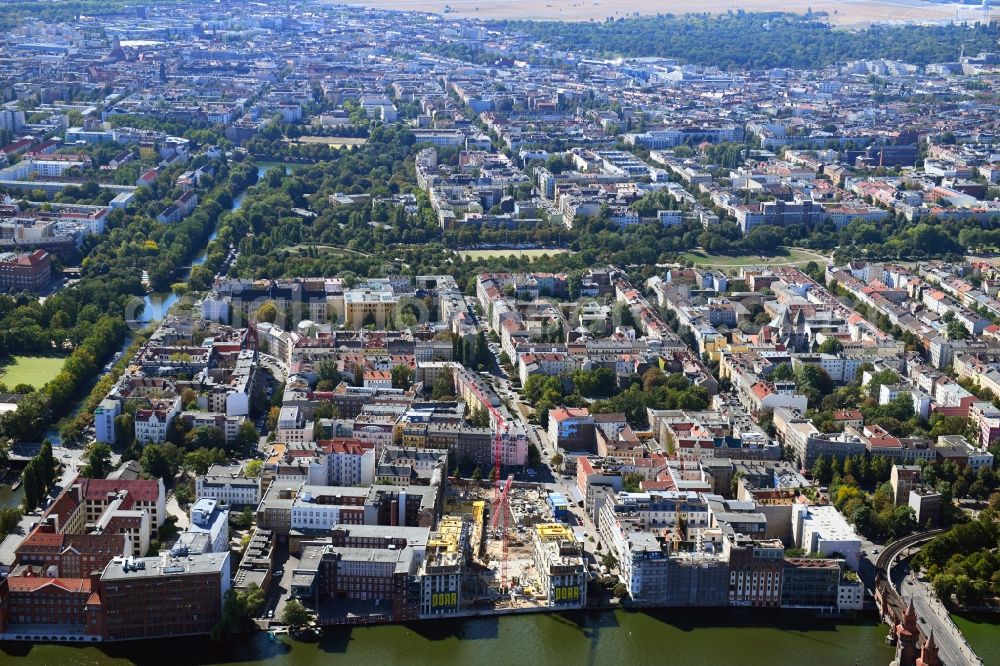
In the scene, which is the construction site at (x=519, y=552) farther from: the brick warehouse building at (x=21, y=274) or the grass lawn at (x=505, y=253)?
the grass lawn at (x=505, y=253)

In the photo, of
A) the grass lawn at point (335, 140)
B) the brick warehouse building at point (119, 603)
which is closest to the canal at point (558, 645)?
the brick warehouse building at point (119, 603)

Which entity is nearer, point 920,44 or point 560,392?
point 560,392

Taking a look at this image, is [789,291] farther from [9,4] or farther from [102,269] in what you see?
[9,4]

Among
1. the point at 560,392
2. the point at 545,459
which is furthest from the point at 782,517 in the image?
the point at 560,392

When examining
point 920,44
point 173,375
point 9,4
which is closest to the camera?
point 173,375

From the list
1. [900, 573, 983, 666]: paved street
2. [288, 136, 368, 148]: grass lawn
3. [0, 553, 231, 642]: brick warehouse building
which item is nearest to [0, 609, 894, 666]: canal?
[0, 553, 231, 642]: brick warehouse building

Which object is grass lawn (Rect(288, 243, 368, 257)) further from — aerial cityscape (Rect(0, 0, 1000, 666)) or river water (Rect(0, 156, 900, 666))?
river water (Rect(0, 156, 900, 666))

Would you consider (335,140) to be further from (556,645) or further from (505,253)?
(556,645)

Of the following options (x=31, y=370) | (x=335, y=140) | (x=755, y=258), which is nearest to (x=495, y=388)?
(x=31, y=370)
